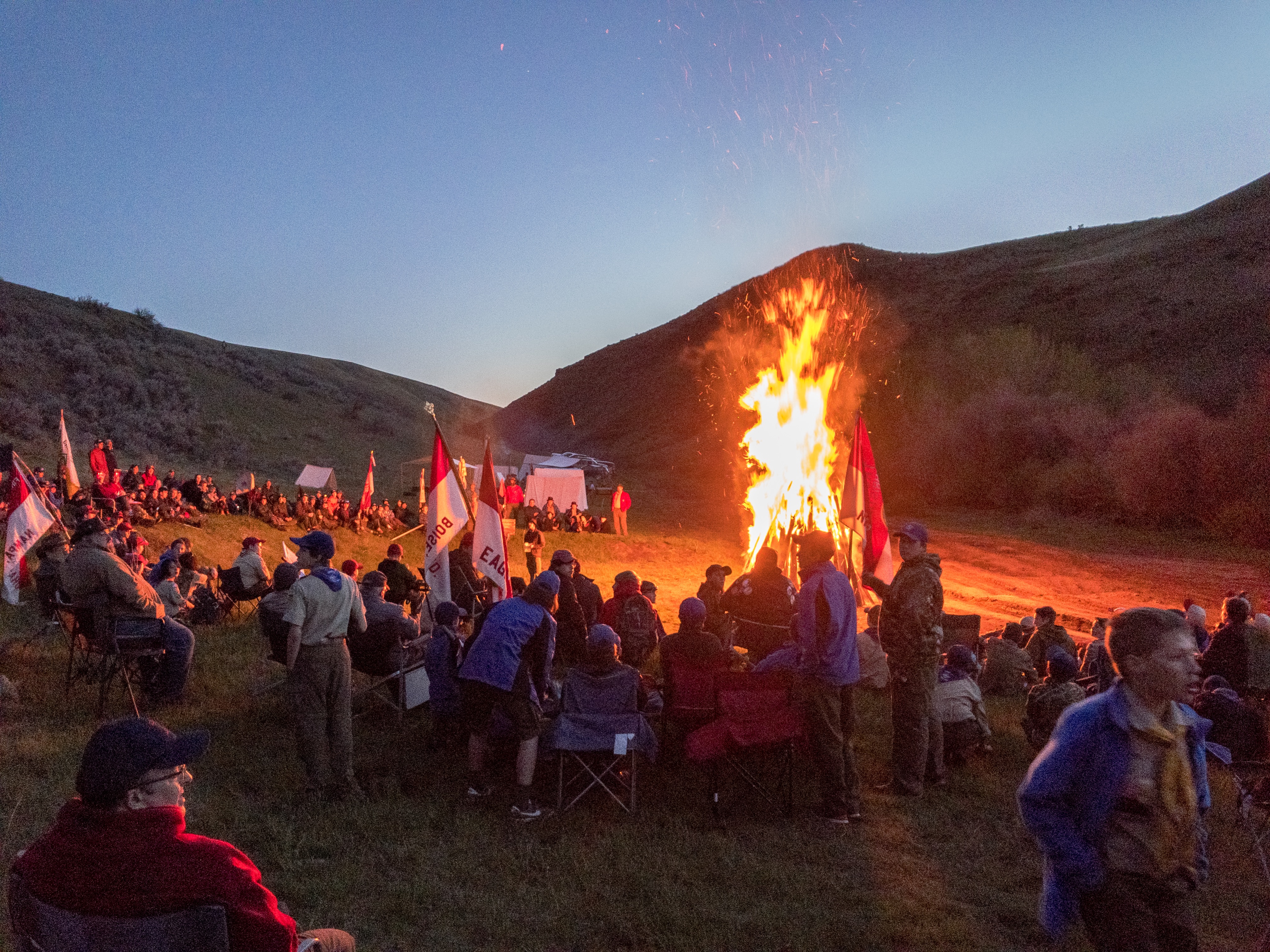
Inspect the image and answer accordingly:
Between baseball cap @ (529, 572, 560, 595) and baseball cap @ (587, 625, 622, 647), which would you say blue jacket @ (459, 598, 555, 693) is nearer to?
baseball cap @ (529, 572, 560, 595)

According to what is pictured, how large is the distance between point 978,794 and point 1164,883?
485 centimetres

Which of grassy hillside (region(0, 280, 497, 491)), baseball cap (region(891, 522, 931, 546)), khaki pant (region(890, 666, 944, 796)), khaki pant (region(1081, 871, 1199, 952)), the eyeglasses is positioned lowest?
khaki pant (region(890, 666, 944, 796))

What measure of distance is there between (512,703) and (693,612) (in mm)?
2119

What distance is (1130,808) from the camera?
110 inches

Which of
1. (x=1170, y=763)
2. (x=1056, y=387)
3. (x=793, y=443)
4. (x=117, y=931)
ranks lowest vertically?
(x=117, y=931)

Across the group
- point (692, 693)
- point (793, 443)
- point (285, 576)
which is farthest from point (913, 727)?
point (793, 443)

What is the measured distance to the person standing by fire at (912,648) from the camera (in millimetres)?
6789

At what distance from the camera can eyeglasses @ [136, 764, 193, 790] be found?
2.61 metres

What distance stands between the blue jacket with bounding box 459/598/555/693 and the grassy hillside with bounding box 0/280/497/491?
2595 centimetres

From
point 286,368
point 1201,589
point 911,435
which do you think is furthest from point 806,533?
point 286,368

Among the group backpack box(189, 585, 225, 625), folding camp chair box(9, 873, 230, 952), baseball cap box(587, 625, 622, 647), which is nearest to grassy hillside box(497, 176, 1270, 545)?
baseball cap box(587, 625, 622, 647)

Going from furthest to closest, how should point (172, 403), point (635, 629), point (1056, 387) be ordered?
point (172, 403) → point (1056, 387) → point (635, 629)

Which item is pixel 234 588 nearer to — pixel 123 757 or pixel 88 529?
pixel 88 529

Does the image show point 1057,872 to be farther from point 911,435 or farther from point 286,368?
point 286,368
